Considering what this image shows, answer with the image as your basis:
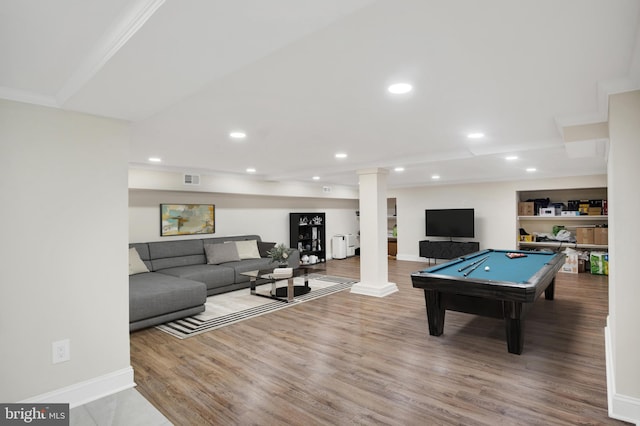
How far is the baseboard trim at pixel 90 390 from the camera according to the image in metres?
2.23

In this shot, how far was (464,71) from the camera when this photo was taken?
6.24 feet

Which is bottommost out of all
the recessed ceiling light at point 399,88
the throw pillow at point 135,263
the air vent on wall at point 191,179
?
the throw pillow at point 135,263

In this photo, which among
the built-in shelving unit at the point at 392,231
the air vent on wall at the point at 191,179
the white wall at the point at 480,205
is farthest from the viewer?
the built-in shelving unit at the point at 392,231

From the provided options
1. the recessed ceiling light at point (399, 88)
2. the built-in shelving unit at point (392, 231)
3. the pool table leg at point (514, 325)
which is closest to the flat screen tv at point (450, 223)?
the built-in shelving unit at point (392, 231)

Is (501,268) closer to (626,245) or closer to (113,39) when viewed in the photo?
(626,245)

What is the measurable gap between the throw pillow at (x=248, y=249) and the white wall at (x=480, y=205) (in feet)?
14.5

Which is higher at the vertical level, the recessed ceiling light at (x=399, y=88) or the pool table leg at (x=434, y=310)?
the recessed ceiling light at (x=399, y=88)

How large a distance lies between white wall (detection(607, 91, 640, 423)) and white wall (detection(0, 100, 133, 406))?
3.32 m

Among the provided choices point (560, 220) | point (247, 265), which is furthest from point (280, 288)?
point (560, 220)

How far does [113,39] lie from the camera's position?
4.66 feet

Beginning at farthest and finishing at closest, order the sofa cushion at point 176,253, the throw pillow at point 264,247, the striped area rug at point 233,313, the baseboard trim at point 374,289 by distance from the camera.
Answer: the throw pillow at point 264,247 → the sofa cushion at point 176,253 → the baseboard trim at point 374,289 → the striped area rug at point 233,313

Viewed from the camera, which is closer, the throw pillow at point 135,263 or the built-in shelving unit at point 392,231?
the throw pillow at point 135,263

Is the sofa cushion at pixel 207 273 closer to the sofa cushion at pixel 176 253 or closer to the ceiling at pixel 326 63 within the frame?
the sofa cushion at pixel 176 253

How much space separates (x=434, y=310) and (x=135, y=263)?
13.8ft
